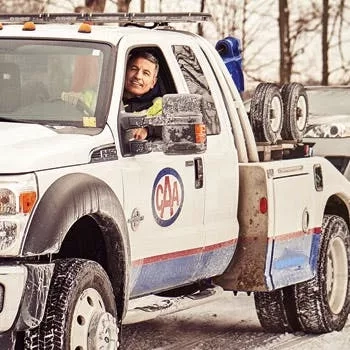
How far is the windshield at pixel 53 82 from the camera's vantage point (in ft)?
24.8

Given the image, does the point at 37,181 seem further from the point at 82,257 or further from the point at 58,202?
the point at 82,257

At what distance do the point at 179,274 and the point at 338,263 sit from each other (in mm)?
2236

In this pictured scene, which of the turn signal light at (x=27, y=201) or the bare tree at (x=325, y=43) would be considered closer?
the turn signal light at (x=27, y=201)

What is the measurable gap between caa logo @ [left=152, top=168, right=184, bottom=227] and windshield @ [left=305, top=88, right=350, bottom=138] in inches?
214

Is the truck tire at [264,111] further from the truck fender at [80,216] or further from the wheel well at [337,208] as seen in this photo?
the truck fender at [80,216]

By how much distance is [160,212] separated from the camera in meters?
7.72

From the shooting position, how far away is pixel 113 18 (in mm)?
9250

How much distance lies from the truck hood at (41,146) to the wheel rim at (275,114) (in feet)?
7.60

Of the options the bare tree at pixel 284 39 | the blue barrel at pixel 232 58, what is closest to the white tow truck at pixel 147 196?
the blue barrel at pixel 232 58

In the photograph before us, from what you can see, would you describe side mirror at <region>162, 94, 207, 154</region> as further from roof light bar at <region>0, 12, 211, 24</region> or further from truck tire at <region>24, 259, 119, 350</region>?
roof light bar at <region>0, 12, 211, 24</region>

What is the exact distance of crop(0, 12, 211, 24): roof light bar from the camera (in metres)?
8.94

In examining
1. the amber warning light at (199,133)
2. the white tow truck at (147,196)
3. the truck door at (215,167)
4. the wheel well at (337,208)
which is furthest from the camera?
the wheel well at (337,208)

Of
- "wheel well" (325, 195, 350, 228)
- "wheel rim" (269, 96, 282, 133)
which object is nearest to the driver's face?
"wheel rim" (269, 96, 282, 133)

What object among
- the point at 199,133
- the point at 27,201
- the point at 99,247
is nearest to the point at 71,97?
the point at 199,133
